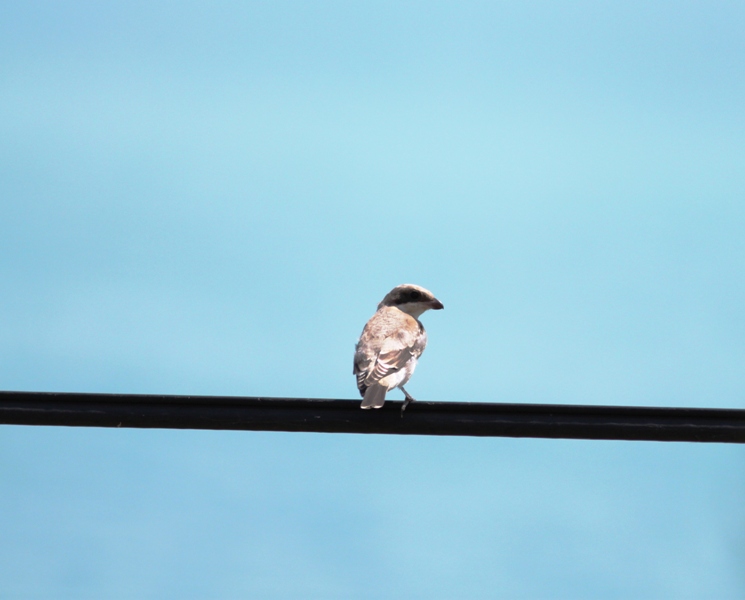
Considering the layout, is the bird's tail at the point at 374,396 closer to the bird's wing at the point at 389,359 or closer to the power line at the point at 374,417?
the bird's wing at the point at 389,359

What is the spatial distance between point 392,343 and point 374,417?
351 centimetres

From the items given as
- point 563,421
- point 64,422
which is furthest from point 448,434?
point 64,422

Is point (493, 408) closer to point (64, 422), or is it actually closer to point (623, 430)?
point (623, 430)

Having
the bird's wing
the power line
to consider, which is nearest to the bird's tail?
the bird's wing

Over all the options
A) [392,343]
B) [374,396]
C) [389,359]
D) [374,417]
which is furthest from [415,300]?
[374,417]

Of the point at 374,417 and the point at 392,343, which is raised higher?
the point at 392,343

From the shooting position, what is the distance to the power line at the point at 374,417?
476cm

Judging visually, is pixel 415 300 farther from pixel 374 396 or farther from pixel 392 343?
pixel 374 396

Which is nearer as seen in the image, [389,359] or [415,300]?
[389,359]

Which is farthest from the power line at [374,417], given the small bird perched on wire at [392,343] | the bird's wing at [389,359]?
the bird's wing at [389,359]

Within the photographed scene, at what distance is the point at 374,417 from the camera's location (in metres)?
4.83

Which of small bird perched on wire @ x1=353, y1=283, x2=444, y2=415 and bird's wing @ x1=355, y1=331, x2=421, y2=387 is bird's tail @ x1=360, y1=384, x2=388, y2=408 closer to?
small bird perched on wire @ x1=353, y1=283, x2=444, y2=415

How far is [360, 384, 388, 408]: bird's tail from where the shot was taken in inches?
224

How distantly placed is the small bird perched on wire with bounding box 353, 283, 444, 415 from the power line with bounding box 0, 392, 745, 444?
800 mm
